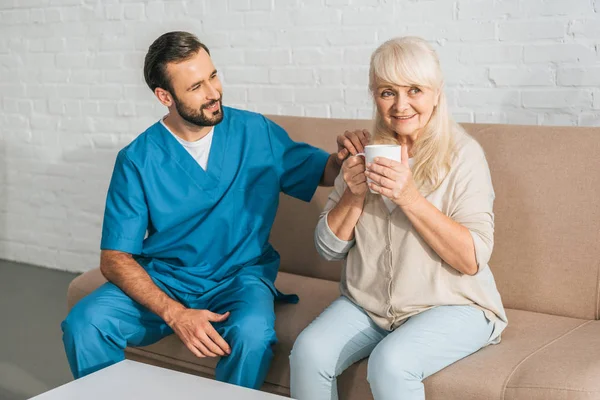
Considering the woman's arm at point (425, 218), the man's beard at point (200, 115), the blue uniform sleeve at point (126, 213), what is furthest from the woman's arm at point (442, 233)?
the blue uniform sleeve at point (126, 213)

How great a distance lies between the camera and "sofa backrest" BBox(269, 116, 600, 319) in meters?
2.01

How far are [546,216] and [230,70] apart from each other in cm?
151

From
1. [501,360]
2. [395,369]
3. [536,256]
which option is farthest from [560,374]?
[536,256]

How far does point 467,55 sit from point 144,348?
1300 mm

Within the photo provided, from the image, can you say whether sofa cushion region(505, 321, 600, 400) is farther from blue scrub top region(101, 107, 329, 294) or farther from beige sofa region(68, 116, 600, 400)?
blue scrub top region(101, 107, 329, 294)

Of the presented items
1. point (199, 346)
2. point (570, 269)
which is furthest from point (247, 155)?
point (570, 269)

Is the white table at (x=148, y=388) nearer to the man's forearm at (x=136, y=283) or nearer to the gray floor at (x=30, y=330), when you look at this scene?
the man's forearm at (x=136, y=283)

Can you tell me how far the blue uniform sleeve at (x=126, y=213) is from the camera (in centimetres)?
214

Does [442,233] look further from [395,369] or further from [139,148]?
[139,148]

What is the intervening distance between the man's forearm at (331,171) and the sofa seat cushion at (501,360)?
297 mm

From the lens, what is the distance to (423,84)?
1807 millimetres

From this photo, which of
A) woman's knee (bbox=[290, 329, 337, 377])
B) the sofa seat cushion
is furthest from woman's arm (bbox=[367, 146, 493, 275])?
woman's knee (bbox=[290, 329, 337, 377])

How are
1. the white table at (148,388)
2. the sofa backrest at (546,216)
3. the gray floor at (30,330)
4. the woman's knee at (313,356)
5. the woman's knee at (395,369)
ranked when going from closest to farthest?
the white table at (148,388)
the woman's knee at (395,369)
the woman's knee at (313,356)
the sofa backrest at (546,216)
the gray floor at (30,330)

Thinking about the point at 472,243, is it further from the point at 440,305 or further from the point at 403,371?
the point at 403,371
